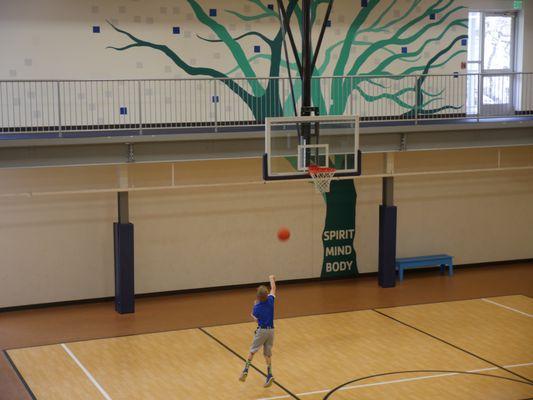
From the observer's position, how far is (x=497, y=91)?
25406 millimetres

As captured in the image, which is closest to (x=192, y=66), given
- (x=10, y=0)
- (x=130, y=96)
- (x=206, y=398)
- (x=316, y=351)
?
(x=130, y=96)

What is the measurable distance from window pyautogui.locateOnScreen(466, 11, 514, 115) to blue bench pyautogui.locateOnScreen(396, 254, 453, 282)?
437 centimetres

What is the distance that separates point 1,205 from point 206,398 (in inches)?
321

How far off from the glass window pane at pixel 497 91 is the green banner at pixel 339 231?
5125mm

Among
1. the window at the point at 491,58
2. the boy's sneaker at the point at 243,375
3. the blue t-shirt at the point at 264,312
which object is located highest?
the window at the point at 491,58

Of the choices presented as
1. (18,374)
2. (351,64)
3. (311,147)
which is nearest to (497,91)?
(351,64)

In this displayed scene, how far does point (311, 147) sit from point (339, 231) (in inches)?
272

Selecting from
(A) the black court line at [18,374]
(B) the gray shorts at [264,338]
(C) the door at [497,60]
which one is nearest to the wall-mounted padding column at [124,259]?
(A) the black court line at [18,374]

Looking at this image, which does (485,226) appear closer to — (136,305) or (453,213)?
(453,213)

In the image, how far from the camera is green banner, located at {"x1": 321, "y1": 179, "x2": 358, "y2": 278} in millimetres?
23750

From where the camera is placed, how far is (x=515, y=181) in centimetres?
2561

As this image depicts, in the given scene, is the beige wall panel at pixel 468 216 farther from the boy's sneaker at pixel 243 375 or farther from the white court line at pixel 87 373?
the white court line at pixel 87 373

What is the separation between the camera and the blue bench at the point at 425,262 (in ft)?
77.9

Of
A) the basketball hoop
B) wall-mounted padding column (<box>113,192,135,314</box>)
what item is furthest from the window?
wall-mounted padding column (<box>113,192,135,314</box>)
